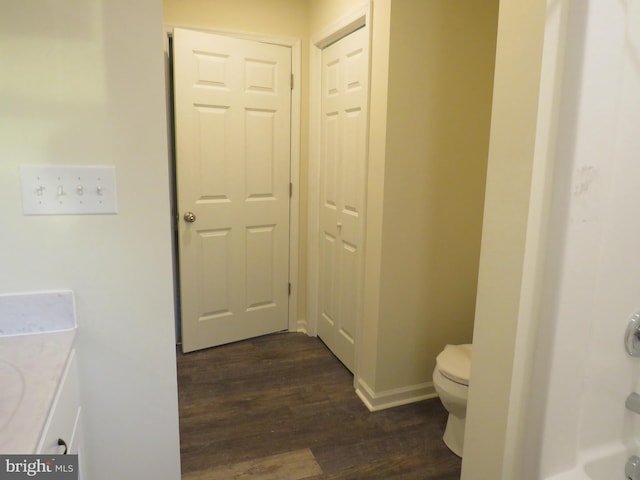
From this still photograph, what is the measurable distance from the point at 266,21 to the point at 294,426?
2443 mm

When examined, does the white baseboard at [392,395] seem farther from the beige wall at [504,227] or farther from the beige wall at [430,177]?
the beige wall at [504,227]

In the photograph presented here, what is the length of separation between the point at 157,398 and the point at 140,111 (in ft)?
2.65

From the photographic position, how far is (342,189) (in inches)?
104

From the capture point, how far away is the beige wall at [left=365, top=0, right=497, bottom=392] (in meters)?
2.06

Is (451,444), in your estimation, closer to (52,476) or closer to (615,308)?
(615,308)

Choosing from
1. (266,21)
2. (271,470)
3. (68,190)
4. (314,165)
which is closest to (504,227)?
(68,190)

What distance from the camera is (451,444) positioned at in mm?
1979

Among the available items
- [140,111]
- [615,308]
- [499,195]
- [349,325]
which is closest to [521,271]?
[499,195]

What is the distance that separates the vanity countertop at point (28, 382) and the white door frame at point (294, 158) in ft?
6.05

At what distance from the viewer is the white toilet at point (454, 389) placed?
1864 mm

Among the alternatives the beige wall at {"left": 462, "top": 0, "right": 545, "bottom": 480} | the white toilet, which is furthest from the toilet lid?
the beige wall at {"left": 462, "top": 0, "right": 545, "bottom": 480}

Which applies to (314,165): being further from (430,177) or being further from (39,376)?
(39,376)
